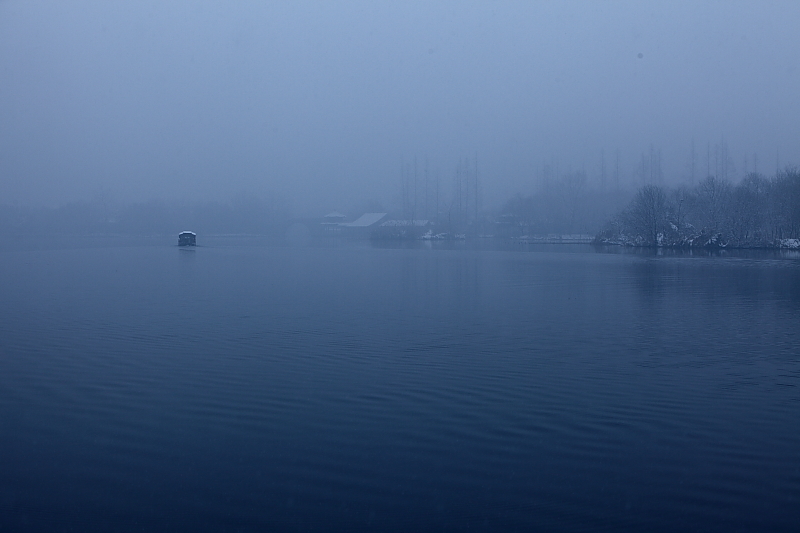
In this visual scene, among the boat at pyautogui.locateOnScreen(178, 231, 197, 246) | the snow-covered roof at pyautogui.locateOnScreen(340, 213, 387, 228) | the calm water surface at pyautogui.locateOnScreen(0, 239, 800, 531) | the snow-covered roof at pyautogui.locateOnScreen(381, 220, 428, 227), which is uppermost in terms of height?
the snow-covered roof at pyautogui.locateOnScreen(340, 213, 387, 228)

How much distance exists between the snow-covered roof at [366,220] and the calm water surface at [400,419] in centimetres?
8662

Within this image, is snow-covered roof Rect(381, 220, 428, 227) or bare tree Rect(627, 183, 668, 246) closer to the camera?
bare tree Rect(627, 183, 668, 246)

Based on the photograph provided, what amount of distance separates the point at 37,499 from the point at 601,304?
1408 cm

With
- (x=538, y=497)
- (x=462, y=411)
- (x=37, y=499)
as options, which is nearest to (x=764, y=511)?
(x=538, y=497)

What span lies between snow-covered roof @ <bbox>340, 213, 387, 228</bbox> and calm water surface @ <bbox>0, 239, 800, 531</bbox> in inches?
3410

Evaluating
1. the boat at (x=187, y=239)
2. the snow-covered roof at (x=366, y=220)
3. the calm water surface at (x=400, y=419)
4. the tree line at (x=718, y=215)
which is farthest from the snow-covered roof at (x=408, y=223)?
the calm water surface at (x=400, y=419)

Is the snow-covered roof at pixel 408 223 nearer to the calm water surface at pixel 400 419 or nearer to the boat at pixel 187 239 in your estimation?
the boat at pixel 187 239

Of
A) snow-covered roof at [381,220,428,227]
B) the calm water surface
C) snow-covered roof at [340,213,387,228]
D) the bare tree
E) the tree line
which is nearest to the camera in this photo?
the calm water surface

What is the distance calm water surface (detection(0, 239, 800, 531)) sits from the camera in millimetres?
5066

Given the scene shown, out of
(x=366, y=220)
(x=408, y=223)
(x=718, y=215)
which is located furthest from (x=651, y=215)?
(x=366, y=220)

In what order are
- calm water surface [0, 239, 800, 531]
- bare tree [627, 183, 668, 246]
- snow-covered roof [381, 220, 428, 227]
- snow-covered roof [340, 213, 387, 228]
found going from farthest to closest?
snow-covered roof [340, 213, 387, 228] → snow-covered roof [381, 220, 428, 227] → bare tree [627, 183, 668, 246] → calm water surface [0, 239, 800, 531]

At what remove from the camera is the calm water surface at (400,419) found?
199 inches

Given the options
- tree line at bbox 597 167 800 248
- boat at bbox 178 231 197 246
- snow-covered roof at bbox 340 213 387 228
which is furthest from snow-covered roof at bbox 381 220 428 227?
boat at bbox 178 231 197 246

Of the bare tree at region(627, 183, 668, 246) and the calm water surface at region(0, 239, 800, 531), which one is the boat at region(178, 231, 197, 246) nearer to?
the bare tree at region(627, 183, 668, 246)
